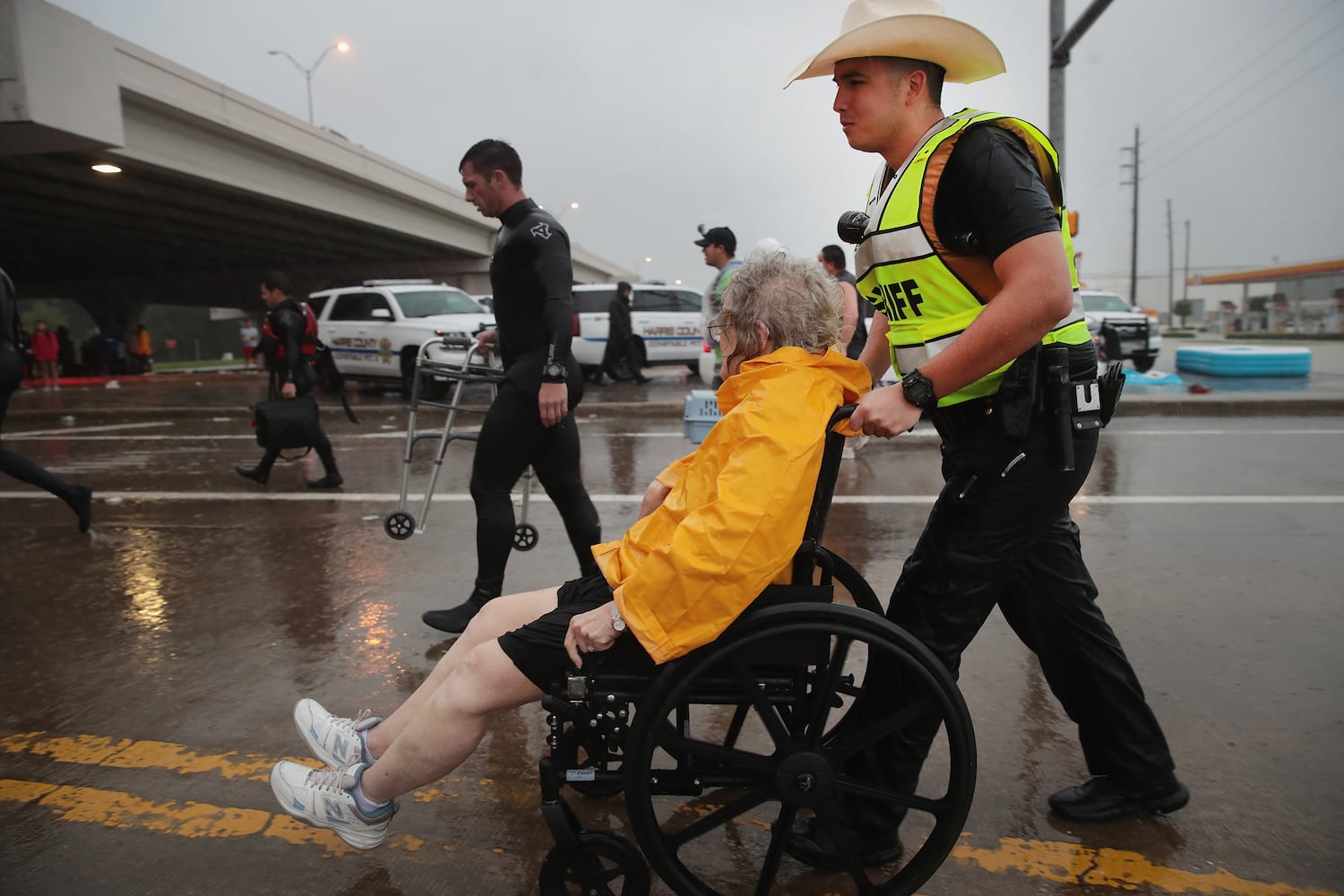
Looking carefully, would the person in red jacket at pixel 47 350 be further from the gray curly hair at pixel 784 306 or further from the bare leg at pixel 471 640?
the gray curly hair at pixel 784 306

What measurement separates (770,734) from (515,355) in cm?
223

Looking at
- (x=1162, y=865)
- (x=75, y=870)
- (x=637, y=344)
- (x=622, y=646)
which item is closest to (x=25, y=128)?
(x=637, y=344)

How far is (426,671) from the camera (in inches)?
134

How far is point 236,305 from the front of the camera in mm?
63125

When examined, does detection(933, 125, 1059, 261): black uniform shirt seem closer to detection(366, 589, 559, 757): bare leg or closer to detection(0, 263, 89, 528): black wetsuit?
detection(366, 589, 559, 757): bare leg

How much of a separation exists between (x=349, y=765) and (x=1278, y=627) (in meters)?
3.52

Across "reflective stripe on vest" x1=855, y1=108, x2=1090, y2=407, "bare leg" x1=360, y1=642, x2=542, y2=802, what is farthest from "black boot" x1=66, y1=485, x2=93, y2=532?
"reflective stripe on vest" x1=855, y1=108, x2=1090, y2=407

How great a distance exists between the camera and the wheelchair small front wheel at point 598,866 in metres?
1.90

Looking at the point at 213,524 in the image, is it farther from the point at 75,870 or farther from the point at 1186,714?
the point at 1186,714

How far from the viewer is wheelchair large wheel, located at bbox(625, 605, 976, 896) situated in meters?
1.84

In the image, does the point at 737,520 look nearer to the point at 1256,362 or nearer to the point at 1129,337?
the point at 1256,362

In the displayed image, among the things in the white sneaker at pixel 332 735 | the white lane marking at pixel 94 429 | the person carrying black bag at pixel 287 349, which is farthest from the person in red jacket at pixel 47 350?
the white sneaker at pixel 332 735

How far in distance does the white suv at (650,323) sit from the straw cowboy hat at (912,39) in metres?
14.9

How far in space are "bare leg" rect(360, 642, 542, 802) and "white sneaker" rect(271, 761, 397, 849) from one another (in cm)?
11
